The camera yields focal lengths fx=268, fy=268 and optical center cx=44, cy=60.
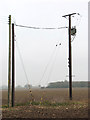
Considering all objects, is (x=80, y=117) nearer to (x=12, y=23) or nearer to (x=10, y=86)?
(x=10, y=86)

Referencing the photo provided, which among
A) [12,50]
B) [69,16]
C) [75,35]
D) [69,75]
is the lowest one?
[69,75]

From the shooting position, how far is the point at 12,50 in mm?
22156

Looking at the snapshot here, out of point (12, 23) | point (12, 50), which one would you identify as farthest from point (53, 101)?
point (12, 23)

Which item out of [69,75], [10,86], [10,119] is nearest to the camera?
[10,119]

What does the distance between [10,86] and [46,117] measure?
24.1 feet

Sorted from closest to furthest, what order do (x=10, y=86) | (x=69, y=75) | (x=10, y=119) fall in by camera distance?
(x=10, y=119)
(x=10, y=86)
(x=69, y=75)

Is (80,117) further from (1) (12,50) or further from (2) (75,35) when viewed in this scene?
(2) (75,35)

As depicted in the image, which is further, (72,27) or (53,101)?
(72,27)

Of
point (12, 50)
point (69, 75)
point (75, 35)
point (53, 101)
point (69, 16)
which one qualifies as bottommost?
point (53, 101)

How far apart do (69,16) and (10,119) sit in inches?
494

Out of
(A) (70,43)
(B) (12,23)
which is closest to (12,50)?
(B) (12,23)

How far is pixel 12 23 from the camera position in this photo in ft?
73.6

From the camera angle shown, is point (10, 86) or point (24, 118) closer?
point (24, 118)

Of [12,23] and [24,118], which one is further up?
[12,23]
